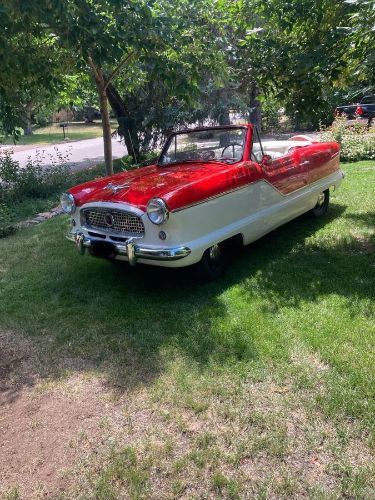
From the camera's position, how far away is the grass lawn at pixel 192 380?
2434 millimetres

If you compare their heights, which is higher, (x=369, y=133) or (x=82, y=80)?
(x=82, y=80)

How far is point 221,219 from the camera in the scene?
461 cm

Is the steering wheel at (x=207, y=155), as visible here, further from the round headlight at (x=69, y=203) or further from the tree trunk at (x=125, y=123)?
the tree trunk at (x=125, y=123)

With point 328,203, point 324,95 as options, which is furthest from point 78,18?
point 328,203

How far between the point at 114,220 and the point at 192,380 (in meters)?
1.94

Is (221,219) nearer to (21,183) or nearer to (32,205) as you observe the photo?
(32,205)

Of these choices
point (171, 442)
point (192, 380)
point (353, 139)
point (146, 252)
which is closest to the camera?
point (171, 442)

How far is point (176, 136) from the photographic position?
5883 millimetres

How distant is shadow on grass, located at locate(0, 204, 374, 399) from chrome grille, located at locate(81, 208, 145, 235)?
0.66m

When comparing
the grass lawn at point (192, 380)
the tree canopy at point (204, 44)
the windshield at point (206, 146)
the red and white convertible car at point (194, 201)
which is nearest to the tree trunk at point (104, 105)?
the tree canopy at point (204, 44)

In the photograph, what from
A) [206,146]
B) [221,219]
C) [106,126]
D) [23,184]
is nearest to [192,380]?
[221,219]

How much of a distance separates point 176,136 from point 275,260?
6.75 feet

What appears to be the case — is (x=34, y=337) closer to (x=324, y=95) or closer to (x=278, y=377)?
(x=278, y=377)

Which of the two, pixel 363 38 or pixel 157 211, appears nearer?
pixel 157 211
